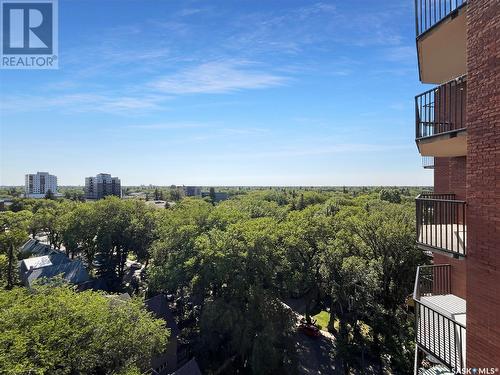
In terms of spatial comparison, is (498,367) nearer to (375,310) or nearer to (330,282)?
(375,310)

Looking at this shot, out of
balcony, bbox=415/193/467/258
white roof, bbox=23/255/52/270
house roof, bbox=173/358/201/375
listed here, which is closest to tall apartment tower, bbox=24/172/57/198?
white roof, bbox=23/255/52/270

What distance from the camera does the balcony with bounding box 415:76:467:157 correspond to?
6.04 metres

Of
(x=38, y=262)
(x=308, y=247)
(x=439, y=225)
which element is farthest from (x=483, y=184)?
(x=38, y=262)

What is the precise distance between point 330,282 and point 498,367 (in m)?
17.2

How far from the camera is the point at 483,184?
5164 millimetres

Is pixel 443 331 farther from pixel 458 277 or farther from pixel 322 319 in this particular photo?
pixel 322 319

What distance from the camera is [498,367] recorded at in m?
4.98

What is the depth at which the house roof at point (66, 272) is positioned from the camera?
2962 centimetres

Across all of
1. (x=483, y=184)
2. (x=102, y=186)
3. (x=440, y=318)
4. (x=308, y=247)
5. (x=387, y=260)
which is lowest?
(x=387, y=260)

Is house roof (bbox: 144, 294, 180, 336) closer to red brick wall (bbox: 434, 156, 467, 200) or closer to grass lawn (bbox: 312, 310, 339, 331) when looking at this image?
grass lawn (bbox: 312, 310, 339, 331)

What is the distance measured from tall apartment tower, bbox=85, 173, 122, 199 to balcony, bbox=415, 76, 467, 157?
129611 millimetres

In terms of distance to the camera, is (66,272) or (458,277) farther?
(66,272)

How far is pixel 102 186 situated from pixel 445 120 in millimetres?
135119

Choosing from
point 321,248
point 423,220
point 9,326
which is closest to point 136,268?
Answer: point 321,248
